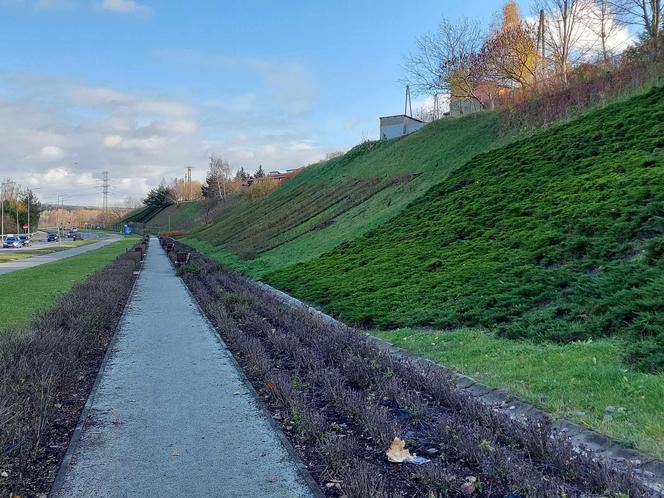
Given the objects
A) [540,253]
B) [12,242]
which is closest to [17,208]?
[12,242]

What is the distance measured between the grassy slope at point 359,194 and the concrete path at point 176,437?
1365cm

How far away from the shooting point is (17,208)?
98.0 metres

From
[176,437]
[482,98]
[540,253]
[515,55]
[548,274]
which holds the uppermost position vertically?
[515,55]

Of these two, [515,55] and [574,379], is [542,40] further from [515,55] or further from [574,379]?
[574,379]

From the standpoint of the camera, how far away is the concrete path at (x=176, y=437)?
12.3 ft

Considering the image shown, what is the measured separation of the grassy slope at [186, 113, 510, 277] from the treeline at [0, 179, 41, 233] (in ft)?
227

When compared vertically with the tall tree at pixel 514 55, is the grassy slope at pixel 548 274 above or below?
below

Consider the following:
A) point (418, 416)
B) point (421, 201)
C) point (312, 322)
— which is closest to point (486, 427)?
point (418, 416)

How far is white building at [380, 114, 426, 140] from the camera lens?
53750 mm

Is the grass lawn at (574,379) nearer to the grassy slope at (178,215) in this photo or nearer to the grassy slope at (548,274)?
the grassy slope at (548,274)

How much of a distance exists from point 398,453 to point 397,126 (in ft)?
172

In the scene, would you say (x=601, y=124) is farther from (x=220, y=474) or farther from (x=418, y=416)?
(x=220, y=474)

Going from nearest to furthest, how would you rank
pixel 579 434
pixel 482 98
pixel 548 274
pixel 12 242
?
pixel 579 434
pixel 548 274
pixel 482 98
pixel 12 242

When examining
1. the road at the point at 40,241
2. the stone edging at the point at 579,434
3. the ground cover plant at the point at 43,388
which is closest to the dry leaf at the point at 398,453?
the stone edging at the point at 579,434
